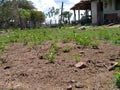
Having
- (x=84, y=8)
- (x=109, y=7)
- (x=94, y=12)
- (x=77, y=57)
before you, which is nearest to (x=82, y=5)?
(x=84, y=8)

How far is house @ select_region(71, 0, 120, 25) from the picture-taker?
28.3 meters

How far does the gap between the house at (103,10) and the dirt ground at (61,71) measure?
19.1 meters

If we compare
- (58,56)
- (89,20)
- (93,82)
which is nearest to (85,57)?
(58,56)

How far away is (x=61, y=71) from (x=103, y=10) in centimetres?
2500

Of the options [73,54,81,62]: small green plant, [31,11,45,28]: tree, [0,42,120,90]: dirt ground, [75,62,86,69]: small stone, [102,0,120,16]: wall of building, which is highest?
[102,0,120,16]: wall of building

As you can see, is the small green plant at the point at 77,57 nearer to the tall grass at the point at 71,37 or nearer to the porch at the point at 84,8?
the tall grass at the point at 71,37

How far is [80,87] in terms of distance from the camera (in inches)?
213

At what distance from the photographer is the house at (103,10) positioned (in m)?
28.3

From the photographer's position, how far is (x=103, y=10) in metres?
30.9

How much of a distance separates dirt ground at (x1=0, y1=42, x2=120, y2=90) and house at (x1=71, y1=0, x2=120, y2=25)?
19112 mm

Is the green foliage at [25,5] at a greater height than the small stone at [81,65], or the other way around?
the green foliage at [25,5]

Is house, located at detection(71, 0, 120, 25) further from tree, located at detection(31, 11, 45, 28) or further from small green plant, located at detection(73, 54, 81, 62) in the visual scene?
small green plant, located at detection(73, 54, 81, 62)

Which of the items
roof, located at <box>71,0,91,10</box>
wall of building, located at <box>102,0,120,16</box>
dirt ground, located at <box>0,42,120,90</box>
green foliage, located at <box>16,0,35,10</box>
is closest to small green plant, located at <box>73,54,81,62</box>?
dirt ground, located at <box>0,42,120,90</box>

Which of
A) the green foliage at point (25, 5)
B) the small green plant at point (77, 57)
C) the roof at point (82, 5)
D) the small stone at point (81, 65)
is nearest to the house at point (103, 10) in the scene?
the roof at point (82, 5)
